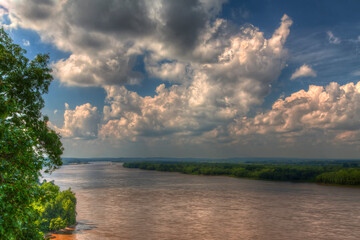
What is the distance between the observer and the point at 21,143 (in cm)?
918

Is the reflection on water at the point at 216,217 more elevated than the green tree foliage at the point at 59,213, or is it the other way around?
the green tree foliage at the point at 59,213

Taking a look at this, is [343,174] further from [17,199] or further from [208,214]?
[17,199]

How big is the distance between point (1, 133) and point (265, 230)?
35890 millimetres

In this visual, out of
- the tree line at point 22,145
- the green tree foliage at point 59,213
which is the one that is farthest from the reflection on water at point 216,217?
the tree line at point 22,145

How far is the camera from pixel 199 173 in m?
147

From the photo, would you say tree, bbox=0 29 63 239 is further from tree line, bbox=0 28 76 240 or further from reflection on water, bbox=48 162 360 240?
reflection on water, bbox=48 162 360 240

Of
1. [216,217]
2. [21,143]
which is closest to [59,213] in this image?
[216,217]

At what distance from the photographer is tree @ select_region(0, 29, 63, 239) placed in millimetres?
8523

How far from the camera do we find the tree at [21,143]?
→ 8.52 meters

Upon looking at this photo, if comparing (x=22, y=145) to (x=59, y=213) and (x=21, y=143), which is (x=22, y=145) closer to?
(x=21, y=143)

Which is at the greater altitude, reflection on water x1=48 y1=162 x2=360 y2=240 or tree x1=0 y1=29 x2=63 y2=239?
tree x1=0 y1=29 x2=63 y2=239

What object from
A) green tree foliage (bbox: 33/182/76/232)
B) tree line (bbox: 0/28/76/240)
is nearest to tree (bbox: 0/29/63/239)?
tree line (bbox: 0/28/76/240)

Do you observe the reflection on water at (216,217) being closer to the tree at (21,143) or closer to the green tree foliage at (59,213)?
the green tree foliage at (59,213)

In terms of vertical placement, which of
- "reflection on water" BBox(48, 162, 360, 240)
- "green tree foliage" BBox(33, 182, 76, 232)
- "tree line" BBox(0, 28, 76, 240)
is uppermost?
"tree line" BBox(0, 28, 76, 240)
